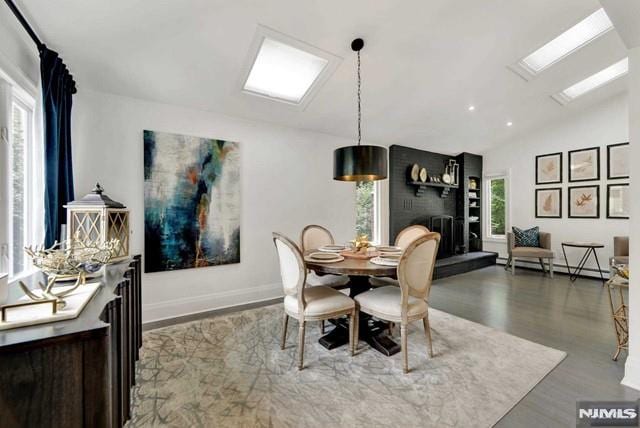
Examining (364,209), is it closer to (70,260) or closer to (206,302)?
(206,302)

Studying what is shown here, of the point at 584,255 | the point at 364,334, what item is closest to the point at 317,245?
the point at 364,334

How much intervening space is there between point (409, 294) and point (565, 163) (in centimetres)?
550

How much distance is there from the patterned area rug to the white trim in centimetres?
268

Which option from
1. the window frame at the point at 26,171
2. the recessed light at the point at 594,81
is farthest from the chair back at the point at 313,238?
the recessed light at the point at 594,81

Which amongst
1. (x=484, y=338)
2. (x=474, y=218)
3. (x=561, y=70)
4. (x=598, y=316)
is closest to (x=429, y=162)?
(x=474, y=218)

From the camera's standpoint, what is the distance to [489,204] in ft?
22.3

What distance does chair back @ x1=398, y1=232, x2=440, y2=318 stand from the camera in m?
2.17

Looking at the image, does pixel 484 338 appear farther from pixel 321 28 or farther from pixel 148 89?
pixel 148 89

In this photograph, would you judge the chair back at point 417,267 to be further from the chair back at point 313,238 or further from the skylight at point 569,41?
the skylight at point 569,41

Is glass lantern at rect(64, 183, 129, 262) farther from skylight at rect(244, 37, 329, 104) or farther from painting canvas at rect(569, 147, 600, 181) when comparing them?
painting canvas at rect(569, 147, 600, 181)

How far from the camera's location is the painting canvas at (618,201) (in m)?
4.88

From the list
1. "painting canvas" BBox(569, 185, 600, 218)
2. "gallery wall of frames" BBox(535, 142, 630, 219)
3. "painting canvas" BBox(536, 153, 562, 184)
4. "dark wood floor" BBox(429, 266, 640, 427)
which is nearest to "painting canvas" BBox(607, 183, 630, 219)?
"gallery wall of frames" BBox(535, 142, 630, 219)

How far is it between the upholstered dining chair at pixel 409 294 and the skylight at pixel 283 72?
7.16 feet

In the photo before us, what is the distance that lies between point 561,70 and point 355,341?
452 centimetres
